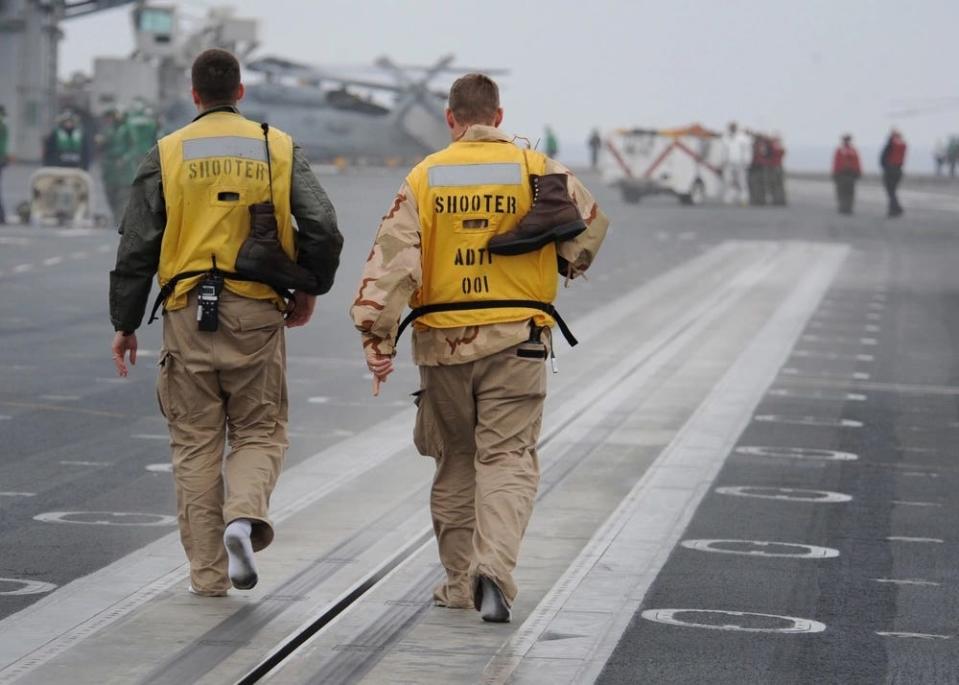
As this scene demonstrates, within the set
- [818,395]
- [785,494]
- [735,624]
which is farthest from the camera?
[818,395]

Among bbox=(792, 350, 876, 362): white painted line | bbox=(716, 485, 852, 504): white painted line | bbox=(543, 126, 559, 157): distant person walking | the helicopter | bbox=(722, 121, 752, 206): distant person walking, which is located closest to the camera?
bbox=(716, 485, 852, 504): white painted line

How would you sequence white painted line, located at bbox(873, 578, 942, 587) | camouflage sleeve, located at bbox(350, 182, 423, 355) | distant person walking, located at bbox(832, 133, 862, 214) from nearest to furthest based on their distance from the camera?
1. camouflage sleeve, located at bbox(350, 182, 423, 355)
2. white painted line, located at bbox(873, 578, 942, 587)
3. distant person walking, located at bbox(832, 133, 862, 214)

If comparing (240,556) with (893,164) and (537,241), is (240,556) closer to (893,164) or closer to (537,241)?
(537,241)

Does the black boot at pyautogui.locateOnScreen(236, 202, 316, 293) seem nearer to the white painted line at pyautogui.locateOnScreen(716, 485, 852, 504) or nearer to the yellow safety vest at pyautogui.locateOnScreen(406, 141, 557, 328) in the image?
the yellow safety vest at pyautogui.locateOnScreen(406, 141, 557, 328)

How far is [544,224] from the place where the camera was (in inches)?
255

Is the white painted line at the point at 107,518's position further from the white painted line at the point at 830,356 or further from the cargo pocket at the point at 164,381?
the white painted line at the point at 830,356

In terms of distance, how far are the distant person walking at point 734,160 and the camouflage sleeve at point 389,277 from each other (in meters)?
43.0

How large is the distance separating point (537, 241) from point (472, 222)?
0.75ft

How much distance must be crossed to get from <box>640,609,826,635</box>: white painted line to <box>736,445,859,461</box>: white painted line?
4.00m

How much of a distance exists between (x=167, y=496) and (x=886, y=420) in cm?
521

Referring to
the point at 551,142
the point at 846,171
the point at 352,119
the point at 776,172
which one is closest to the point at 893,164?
the point at 846,171

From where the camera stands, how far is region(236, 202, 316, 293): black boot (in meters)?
6.64

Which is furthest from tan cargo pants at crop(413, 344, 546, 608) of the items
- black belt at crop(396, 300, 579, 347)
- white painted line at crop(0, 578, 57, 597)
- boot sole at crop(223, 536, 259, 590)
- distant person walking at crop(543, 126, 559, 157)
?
distant person walking at crop(543, 126, 559, 157)

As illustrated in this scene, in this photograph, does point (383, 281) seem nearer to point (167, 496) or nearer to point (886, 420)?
point (167, 496)
